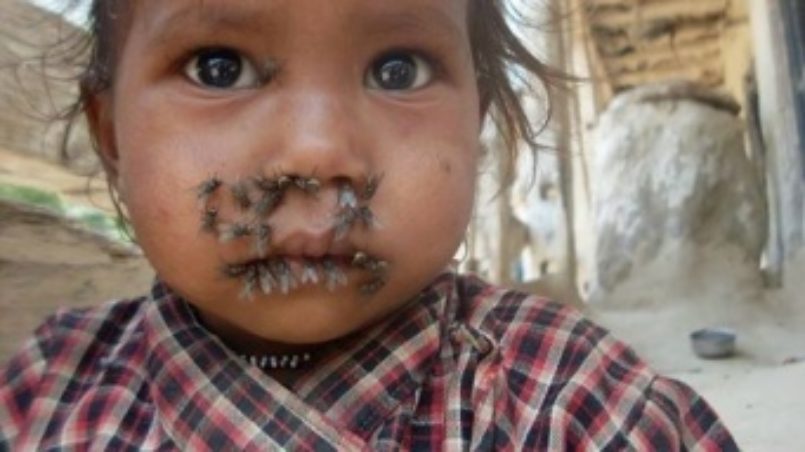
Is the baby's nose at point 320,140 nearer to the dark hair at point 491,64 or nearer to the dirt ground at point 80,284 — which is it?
the dark hair at point 491,64

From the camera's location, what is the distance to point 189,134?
62cm

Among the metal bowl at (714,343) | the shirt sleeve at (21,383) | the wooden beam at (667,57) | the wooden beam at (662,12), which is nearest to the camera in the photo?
the shirt sleeve at (21,383)

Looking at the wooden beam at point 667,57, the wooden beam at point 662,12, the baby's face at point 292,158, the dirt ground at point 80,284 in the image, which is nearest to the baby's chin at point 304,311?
the baby's face at point 292,158

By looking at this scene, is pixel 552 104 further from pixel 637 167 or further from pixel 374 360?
pixel 637 167

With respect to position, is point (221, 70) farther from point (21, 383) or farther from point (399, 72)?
point (21, 383)

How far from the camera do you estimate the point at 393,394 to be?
2.27 ft

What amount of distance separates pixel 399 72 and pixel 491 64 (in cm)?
25

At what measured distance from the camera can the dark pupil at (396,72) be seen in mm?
660

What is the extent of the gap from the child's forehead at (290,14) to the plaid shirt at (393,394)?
24 centimetres

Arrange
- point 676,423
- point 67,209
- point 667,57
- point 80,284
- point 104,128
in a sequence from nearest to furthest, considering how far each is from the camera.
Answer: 1. point 676,423
2. point 104,128
3. point 80,284
4. point 67,209
5. point 667,57

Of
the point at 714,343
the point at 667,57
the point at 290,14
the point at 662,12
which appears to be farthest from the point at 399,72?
the point at 667,57

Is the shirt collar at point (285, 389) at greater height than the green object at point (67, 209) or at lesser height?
lesser

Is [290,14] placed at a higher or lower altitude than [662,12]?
lower

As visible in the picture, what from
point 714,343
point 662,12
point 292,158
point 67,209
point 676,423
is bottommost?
point 714,343
